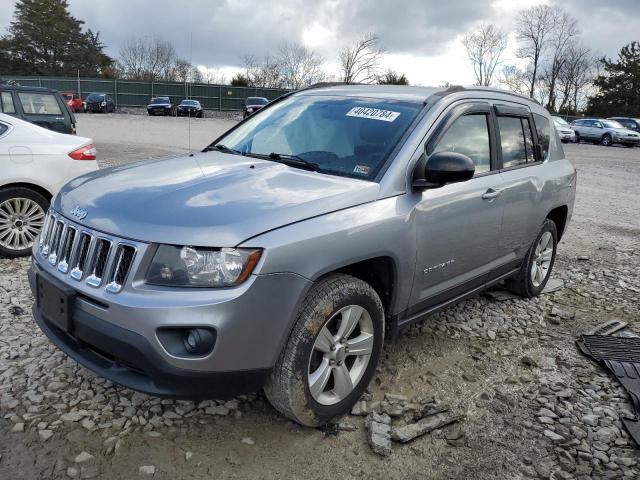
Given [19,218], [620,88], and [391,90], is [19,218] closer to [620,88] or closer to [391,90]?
[391,90]

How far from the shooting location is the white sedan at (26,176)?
5.39m

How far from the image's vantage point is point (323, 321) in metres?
2.63

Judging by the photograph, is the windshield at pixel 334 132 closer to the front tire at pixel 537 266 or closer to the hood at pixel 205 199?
the hood at pixel 205 199

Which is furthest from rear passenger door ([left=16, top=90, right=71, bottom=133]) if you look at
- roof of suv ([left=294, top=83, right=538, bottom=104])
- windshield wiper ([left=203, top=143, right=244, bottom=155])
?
roof of suv ([left=294, top=83, right=538, bottom=104])

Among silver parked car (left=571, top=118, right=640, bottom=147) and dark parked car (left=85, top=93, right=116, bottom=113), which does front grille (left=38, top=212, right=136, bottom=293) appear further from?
dark parked car (left=85, top=93, right=116, bottom=113)

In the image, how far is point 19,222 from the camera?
5.51 meters

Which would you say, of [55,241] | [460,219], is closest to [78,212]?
[55,241]

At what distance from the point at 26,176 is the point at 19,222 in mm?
476

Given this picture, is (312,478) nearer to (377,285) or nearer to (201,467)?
(201,467)

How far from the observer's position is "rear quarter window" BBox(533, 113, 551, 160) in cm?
479

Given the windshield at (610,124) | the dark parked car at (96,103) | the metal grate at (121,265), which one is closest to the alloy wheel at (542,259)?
the metal grate at (121,265)

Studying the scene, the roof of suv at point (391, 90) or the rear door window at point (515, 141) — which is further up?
the roof of suv at point (391, 90)

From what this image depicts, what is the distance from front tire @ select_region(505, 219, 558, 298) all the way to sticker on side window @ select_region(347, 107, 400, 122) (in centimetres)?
206

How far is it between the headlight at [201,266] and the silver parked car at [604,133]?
33.4 meters
